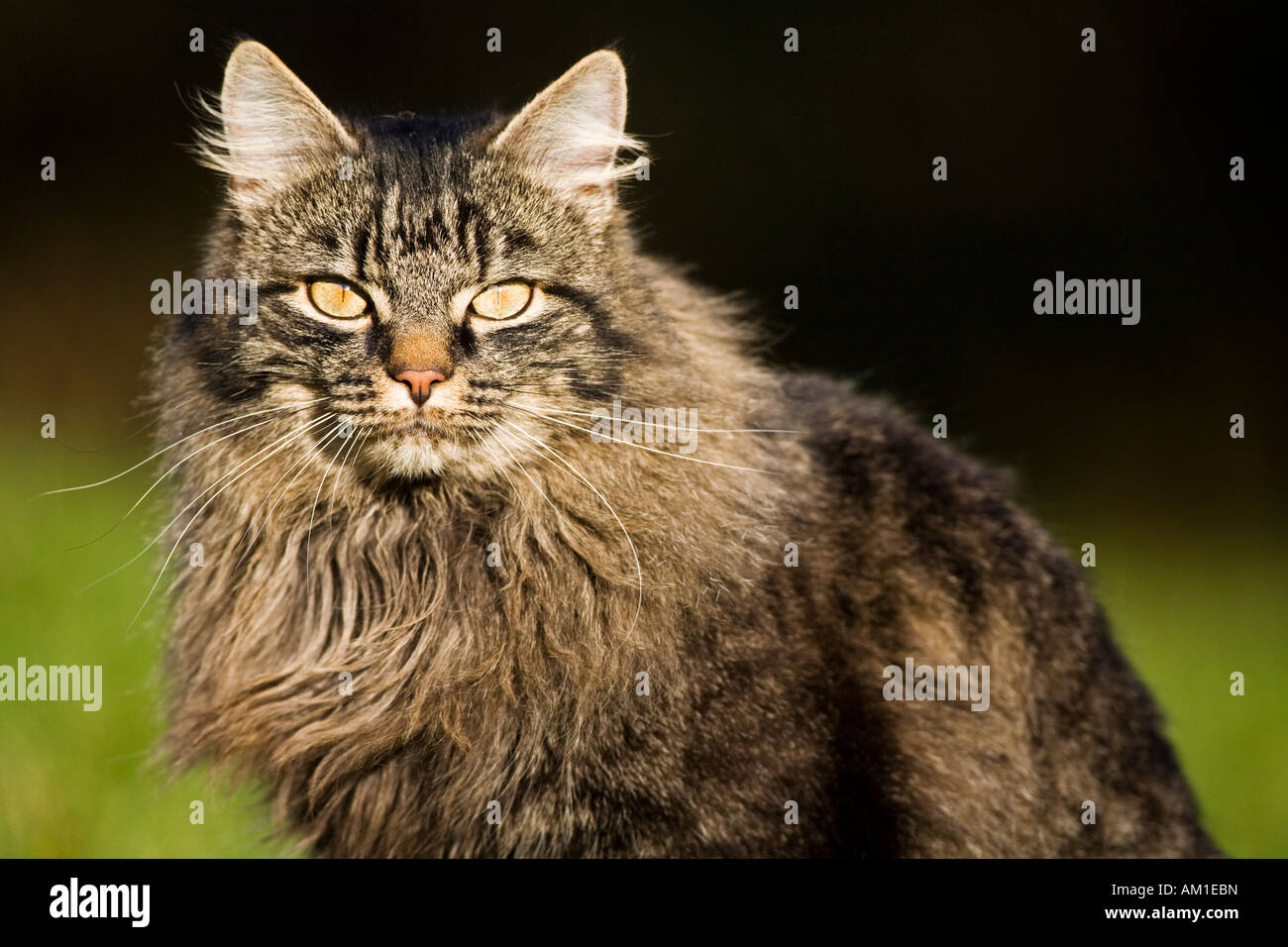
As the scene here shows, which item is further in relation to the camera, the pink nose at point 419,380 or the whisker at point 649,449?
the whisker at point 649,449

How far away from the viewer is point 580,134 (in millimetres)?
2889

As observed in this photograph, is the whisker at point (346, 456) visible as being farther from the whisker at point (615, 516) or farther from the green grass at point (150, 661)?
the green grass at point (150, 661)

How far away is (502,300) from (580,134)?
1.52ft

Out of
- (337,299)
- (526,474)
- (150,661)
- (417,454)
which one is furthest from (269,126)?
(150,661)

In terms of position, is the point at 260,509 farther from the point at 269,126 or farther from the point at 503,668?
the point at 269,126

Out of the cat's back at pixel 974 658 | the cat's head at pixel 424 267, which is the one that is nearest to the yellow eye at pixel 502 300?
the cat's head at pixel 424 267

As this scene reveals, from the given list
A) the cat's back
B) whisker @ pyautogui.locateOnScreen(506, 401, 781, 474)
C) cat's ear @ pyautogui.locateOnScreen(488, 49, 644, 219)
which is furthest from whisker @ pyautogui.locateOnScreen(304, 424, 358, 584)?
the cat's back

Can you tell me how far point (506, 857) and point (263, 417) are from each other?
1119 mm

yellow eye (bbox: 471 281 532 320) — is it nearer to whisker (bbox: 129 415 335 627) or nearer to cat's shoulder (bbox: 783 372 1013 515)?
whisker (bbox: 129 415 335 627)

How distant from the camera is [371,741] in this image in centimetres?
280

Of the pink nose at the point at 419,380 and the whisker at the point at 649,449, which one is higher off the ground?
the pink nose at the point at 419,380

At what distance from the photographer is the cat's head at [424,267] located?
262 cm

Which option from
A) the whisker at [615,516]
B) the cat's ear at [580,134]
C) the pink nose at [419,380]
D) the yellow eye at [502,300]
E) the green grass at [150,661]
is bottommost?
the green grass at [150,661]

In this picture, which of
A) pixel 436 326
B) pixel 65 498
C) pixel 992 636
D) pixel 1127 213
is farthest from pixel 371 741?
pixel 1127 213
